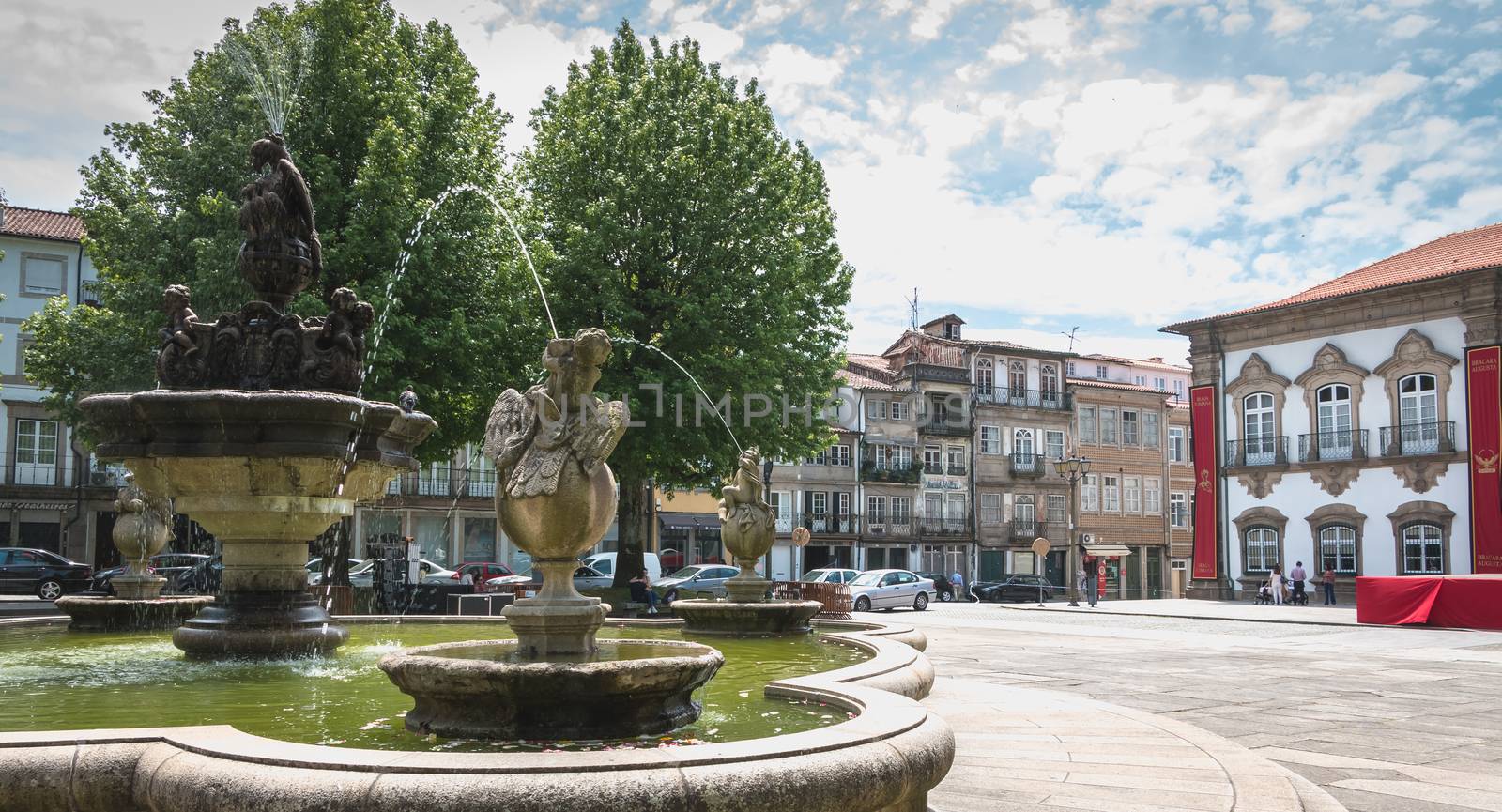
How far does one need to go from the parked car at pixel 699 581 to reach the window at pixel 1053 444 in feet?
109

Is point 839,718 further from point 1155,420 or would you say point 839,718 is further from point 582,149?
point 1155,420

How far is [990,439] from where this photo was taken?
61.2 meters

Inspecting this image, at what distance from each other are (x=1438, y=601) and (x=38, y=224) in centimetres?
4739

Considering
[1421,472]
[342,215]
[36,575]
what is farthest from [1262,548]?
[36,575]

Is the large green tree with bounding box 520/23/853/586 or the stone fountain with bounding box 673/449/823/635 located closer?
the stone fountain with bounding box 673/449/823/635

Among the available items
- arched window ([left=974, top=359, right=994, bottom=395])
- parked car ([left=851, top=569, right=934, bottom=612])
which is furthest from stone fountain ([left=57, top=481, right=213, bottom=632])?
arched window ([left=974, top=359, right=994, bottom=395])

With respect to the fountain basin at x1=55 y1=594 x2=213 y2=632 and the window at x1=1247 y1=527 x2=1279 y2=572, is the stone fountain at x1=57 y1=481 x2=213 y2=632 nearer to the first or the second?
the fountain basin at x1=55 y1=594 x2=213 y2=632

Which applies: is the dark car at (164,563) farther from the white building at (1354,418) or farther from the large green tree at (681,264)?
the white building at (1354,418)

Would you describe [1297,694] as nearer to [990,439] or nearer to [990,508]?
[990,508]

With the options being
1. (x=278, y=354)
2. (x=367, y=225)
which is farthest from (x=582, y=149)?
(x=278, y=354)

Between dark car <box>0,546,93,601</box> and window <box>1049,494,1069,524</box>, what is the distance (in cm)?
4585

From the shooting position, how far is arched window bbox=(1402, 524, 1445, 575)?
36875 mm

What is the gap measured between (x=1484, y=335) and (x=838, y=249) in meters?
22.2

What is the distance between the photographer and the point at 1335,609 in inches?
1385
